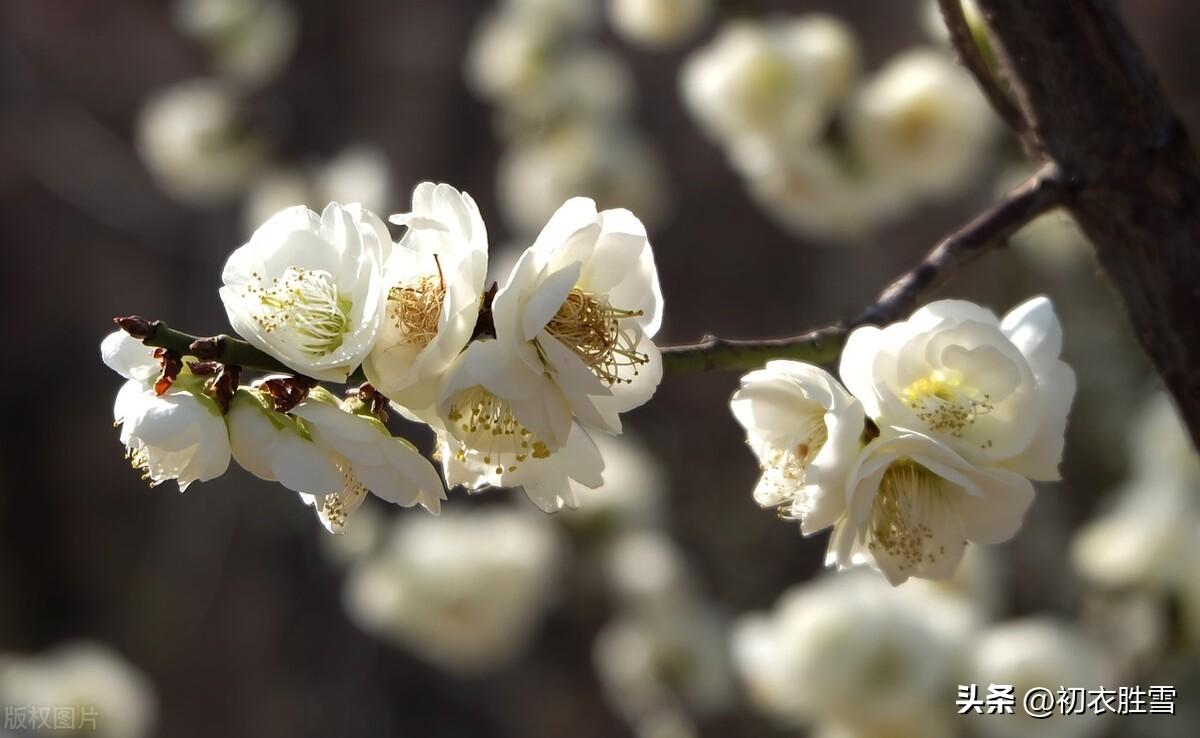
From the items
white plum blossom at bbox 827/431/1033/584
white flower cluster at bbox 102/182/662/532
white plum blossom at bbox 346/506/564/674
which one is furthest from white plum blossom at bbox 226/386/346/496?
white plum blossom at bbox 346/506/564/674

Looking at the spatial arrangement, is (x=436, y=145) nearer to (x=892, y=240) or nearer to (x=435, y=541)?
(x=892, y=240)

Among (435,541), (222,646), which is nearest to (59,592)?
(222,646)

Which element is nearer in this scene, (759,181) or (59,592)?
(759,181)

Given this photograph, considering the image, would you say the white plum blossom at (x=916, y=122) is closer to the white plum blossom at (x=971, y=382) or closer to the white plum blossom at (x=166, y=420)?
the white plum blossom at (x=971, y=382)

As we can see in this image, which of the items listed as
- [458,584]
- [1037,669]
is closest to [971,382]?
[1037,669]

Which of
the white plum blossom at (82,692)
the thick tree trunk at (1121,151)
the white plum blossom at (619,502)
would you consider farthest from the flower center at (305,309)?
the white plum blossom at (82,692)

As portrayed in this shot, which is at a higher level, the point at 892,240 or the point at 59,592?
the point at 892,240
